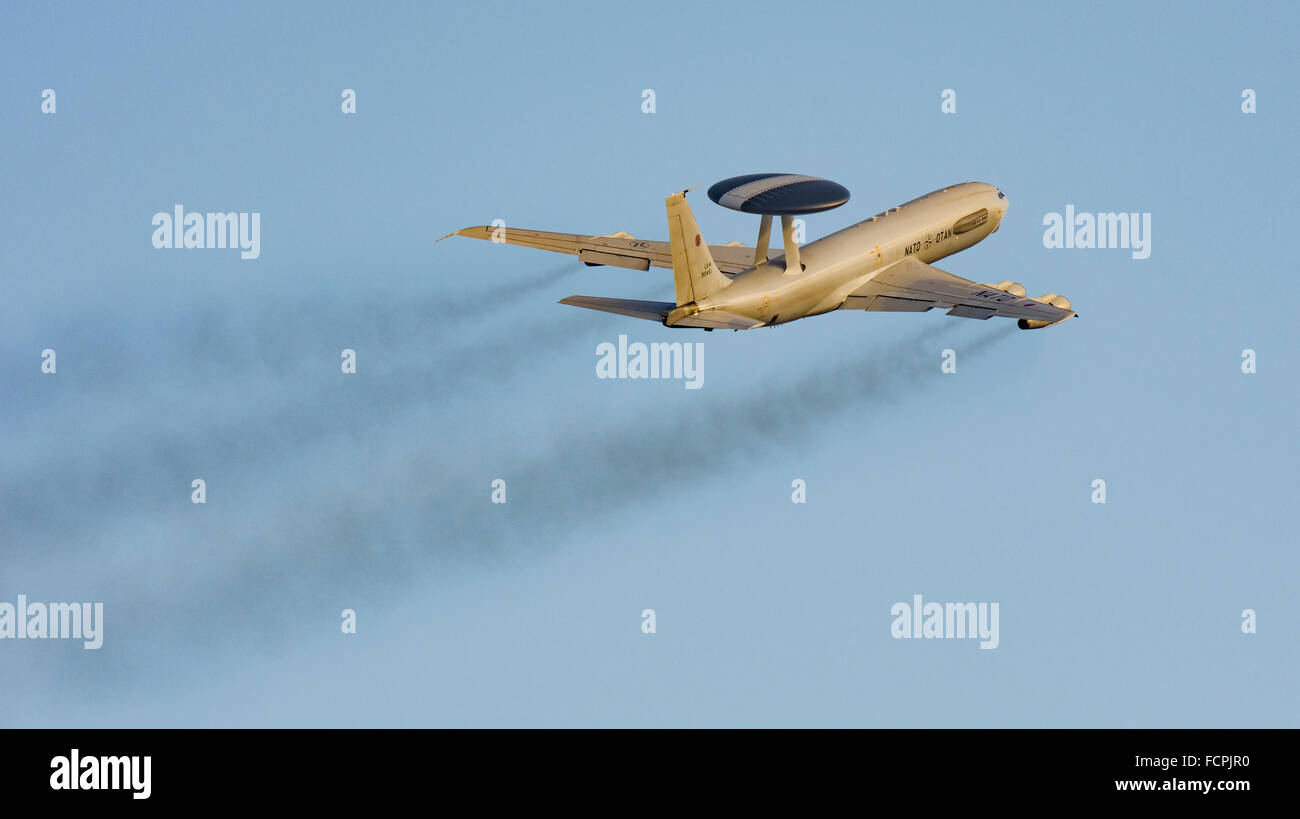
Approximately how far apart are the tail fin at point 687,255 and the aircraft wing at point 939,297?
296 inches

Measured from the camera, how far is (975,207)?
99250 mm

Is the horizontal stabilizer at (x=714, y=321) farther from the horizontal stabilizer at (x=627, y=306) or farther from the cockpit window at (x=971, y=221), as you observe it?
the cockpit window at (x=971, y=221)

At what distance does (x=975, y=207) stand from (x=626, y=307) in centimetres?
1987

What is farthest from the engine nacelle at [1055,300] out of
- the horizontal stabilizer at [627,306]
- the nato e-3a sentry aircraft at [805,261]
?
the horizontal stabilizer at [627,306]

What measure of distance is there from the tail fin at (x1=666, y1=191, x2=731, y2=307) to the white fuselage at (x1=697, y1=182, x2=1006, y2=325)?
1.86 ft

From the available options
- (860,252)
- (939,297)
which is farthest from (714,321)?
(939,297)

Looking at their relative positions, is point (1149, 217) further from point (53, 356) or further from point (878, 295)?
point (53, 356)

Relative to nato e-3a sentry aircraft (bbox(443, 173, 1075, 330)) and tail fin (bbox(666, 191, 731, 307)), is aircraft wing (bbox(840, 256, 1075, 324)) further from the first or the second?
tail fin (bbox(666, 191, 731, 307))

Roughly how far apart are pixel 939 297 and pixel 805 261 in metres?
5.60

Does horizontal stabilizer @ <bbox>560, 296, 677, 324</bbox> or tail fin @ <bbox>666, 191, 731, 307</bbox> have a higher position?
tail fin @ <bbox>666, 191, 731, 307</bbox>

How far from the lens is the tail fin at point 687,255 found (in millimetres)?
85500

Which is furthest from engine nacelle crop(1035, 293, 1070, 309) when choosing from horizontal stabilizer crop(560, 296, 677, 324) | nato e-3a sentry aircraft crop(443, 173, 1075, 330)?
horizontal stabilizer crop(560, 296, 677, 324)

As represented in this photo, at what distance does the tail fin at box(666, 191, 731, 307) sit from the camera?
281 ft
